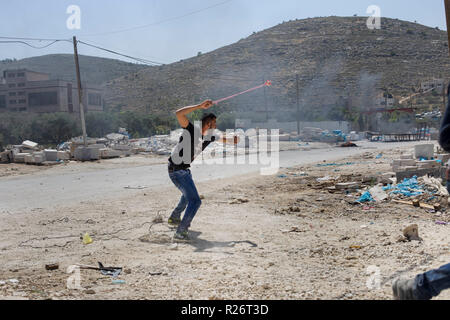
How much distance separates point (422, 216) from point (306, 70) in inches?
2363

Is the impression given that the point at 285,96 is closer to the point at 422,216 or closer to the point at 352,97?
the point at 352,97

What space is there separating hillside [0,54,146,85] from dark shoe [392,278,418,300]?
81.3m

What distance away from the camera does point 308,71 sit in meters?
63.8

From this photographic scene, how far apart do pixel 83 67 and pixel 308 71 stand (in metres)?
51.3

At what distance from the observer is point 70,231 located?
6.15m

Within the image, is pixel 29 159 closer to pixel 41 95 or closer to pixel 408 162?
pixel 408 162

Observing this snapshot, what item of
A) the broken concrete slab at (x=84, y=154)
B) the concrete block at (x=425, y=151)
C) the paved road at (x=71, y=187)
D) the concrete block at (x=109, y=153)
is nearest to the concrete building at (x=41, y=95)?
the concrete block at (x=109, y=153)

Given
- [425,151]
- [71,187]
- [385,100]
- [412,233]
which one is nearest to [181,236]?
[412,233]

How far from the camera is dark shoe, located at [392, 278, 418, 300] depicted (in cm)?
295

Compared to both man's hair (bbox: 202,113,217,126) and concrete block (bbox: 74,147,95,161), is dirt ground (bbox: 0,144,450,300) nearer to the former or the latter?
man's hair (bbox: 202,113,217,126)

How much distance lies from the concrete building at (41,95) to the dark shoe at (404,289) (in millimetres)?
54176

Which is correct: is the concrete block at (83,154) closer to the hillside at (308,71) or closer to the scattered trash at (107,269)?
the scattered trash at (107,269)

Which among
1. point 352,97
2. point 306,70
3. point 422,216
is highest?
point 306,70
